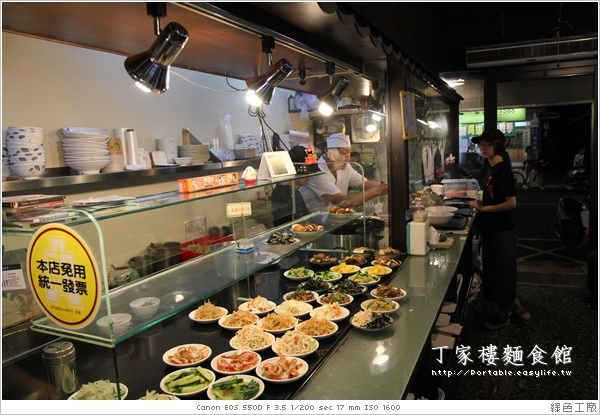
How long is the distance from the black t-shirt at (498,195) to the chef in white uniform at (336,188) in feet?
4.27

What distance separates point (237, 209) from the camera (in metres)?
2.35

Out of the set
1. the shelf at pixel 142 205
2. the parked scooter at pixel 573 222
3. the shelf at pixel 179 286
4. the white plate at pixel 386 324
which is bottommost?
the parked scooter at pixel 573 222

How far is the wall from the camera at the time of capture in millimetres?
2908

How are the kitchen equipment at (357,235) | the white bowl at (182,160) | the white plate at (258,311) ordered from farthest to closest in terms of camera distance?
1. the white bowl at (182,160)
2. the kitchen equipment at (357,235)
3. the white plate at (258,311)

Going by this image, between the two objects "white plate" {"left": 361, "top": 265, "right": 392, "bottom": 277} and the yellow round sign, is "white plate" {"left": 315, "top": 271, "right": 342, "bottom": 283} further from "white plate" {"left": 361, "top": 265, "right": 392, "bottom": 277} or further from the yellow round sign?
the yellow round sign

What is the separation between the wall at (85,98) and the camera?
2908 mm

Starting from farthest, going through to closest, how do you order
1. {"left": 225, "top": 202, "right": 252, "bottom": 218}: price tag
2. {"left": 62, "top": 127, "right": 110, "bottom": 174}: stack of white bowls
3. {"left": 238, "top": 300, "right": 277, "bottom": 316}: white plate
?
{"left": 62, "top": 127, "right": 110, "bottom": 174}: stack of white bowls < {"left": 225, "top": 202, "right": 252, "bottom": 218}: price tag < {"left": 238, "top": 300, "right": 277, "bottom": 316}: white plate

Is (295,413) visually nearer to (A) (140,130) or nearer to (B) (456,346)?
(B) (456,346)

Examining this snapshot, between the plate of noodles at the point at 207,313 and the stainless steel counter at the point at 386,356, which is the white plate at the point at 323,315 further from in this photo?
the plate of noodles at the point at 207,313

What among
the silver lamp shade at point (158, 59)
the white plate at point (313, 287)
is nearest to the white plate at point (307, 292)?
the white plate at point (313, 287)

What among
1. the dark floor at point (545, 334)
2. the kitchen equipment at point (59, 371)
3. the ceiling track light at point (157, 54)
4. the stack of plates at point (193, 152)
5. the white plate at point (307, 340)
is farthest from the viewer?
the stack of plates at point (193, 152)

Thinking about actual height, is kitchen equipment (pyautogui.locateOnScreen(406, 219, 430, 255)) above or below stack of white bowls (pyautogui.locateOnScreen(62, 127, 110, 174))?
below

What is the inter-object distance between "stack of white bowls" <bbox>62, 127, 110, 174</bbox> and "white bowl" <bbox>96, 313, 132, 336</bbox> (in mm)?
1695

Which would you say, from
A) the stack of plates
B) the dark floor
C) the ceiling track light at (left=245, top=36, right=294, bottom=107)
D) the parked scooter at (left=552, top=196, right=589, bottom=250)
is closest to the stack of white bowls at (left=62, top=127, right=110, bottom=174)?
the stack of plates
